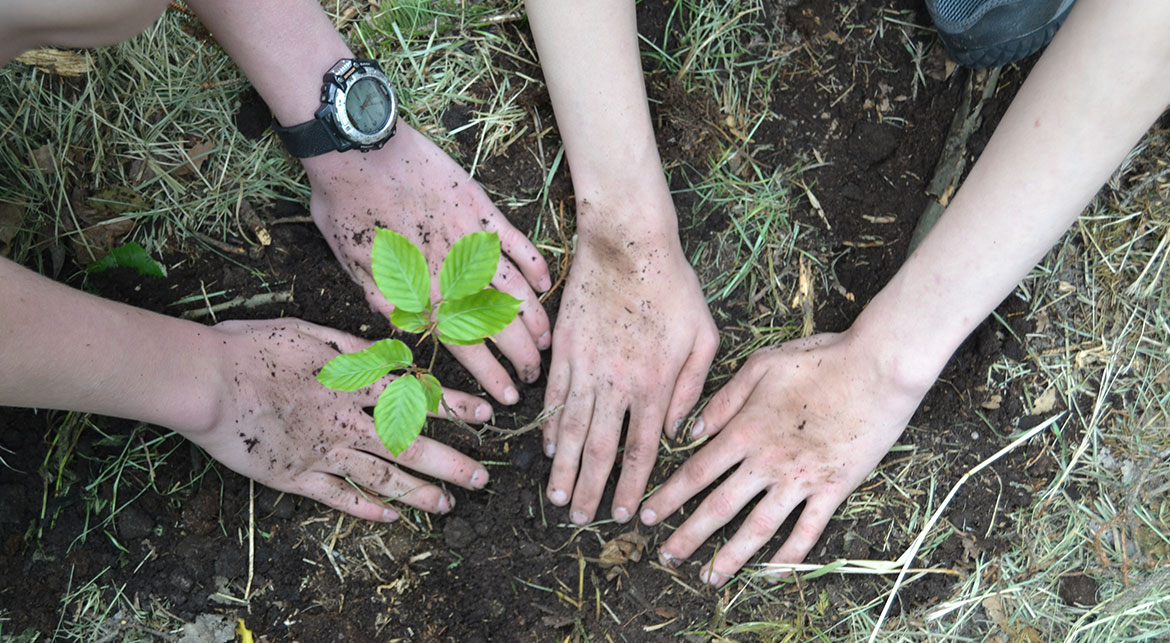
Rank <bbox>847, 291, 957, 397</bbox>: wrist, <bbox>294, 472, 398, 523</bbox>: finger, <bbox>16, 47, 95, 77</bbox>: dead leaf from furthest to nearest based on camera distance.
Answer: <bbox>16, 47, 95, 77</bbox>: dead leaf, <bbox>294, 472, 398, 523</bbox>: finger, <bbox>847, 291, 957, 397</bbox>: wrist

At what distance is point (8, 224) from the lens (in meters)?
1.73

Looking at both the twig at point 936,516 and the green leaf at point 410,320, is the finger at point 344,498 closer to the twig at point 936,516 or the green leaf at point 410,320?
the green leaf at point 410,320

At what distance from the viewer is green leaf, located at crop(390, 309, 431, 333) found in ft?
3.94

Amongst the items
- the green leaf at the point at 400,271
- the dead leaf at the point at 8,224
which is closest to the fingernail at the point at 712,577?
the green leaf at the point at 400,271

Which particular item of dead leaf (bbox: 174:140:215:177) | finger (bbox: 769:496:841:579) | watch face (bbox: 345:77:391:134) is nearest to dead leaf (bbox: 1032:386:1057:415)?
finger (bbox: 769:496:841:579)

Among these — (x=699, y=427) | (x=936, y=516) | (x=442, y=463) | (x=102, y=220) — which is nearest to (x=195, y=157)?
(x=102, y=220)

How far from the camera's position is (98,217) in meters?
1.77

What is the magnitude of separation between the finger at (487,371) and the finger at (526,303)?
3.9 inches

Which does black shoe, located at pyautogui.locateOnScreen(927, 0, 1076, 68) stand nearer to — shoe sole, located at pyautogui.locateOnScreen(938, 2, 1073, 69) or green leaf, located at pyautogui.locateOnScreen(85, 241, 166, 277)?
shoe sole, located at pyautogui.locateOnScreen(938, 2, 1073, 69)

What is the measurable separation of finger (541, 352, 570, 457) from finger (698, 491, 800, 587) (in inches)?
16.2

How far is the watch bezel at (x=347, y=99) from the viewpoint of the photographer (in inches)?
62.2

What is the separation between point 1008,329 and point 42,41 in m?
1.90

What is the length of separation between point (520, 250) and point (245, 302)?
1.97 ft

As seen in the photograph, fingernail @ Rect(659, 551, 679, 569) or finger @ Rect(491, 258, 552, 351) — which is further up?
finger @ Rect(491, 258, 552, 351)
